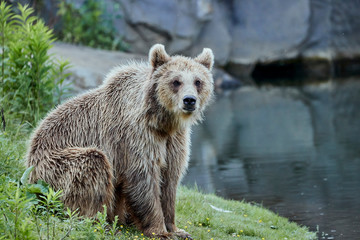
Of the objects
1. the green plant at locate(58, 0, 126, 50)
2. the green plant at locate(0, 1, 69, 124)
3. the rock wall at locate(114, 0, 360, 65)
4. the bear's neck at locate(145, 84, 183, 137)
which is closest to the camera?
the bear's neck at locate(145, 84, 183, 137)

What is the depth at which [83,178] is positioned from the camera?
223 inches

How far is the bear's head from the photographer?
5832 mm

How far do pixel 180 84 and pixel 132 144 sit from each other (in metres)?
0.82

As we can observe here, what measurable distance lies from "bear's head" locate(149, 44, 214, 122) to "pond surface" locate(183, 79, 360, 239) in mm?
2815

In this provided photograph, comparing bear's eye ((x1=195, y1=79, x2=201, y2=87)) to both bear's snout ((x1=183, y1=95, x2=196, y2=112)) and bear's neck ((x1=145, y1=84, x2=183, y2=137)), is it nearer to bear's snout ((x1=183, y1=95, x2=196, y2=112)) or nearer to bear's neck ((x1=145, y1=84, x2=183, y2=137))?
bear's snout ((x1=183, y1=95, x2=196, y2=112))

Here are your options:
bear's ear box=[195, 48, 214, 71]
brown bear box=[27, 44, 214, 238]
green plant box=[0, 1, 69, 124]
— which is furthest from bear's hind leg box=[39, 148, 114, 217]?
green plant box=[0, 1, 69, 124]

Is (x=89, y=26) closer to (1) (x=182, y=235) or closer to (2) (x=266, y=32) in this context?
(2) (x=266, y=32)

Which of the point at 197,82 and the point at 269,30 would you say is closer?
the point at 197,82

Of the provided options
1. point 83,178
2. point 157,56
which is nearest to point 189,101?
point 157,56

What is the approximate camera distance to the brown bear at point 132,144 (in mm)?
5742

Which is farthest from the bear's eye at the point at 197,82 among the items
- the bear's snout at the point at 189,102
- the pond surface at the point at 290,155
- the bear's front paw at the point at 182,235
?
the pond surface at the point at 290,155

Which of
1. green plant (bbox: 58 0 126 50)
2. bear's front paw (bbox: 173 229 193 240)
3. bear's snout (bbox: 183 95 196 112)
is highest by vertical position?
green plant (bbox: 58 0 126 50)

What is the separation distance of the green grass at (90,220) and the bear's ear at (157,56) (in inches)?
68.6

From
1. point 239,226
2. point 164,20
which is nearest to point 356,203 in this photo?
point 239,226
